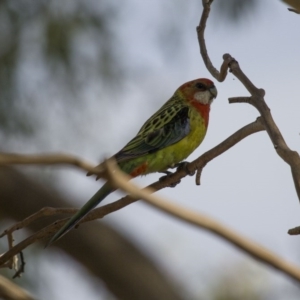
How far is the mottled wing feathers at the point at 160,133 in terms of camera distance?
428 centimetres

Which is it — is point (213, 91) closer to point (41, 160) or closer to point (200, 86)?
point (200, 86)

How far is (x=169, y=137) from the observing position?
445 cm

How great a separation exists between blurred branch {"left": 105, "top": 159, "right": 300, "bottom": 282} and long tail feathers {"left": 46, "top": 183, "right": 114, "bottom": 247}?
1.84m

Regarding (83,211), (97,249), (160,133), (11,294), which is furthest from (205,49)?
(97,249)

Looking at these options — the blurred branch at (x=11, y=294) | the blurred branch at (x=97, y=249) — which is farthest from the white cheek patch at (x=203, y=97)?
the blurred branch at (x=11, y=294)

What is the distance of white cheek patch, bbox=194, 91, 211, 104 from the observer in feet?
16.4

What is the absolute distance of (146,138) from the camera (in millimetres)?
4457

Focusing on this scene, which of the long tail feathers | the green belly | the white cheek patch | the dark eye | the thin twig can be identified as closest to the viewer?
the thin twig

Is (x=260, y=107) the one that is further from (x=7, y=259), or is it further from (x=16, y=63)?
(x=16, y=63)

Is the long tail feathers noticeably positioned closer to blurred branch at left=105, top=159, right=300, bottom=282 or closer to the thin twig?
the thin twig

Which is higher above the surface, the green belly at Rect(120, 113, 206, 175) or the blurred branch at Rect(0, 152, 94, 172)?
the blurred branch at Rect(0, 152, 94, 172)

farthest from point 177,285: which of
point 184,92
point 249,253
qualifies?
point 249,253

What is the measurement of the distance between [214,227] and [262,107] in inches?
55.4

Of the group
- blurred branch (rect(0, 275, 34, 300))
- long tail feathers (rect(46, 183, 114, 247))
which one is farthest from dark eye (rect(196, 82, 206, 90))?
blurred branch (rect(0, 275, 34, 300))
